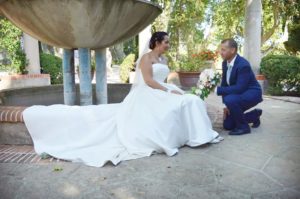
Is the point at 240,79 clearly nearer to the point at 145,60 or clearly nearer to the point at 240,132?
the point at 240,132

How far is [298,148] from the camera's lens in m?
3.64

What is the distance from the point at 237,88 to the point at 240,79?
126 millimetres

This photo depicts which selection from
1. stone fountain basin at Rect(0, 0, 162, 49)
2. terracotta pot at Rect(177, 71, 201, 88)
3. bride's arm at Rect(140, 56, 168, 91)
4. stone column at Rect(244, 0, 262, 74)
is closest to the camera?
stone fountain basin at Rect(0, 0, 162, 49)

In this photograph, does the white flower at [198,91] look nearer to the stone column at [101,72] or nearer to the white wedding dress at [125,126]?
the white wedding dress at [125,126]

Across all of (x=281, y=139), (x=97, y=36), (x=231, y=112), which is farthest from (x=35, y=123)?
(x=281, y=139)

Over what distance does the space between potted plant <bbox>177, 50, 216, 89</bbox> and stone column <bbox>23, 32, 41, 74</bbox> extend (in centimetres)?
455

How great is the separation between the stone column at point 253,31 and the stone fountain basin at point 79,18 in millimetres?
4887

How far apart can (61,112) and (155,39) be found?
152cm

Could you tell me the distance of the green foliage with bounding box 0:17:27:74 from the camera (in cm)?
984

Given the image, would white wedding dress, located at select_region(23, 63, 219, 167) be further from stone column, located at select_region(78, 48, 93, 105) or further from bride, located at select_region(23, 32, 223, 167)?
stone column, located at select_region(78, 48, 93, 105)

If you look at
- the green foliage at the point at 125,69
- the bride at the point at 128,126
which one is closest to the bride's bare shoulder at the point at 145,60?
the bride at the point at 128,126

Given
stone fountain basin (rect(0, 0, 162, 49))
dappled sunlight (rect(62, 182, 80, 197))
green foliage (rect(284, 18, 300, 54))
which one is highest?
green foliage (rect(284, 18, 300, 54))

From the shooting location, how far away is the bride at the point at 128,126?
3557 millimetres

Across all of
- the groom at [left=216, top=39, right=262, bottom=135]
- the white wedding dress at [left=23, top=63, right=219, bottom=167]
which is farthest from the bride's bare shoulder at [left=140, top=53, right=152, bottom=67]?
the groom at [left=216, top=39, right=262, bottom=135]
